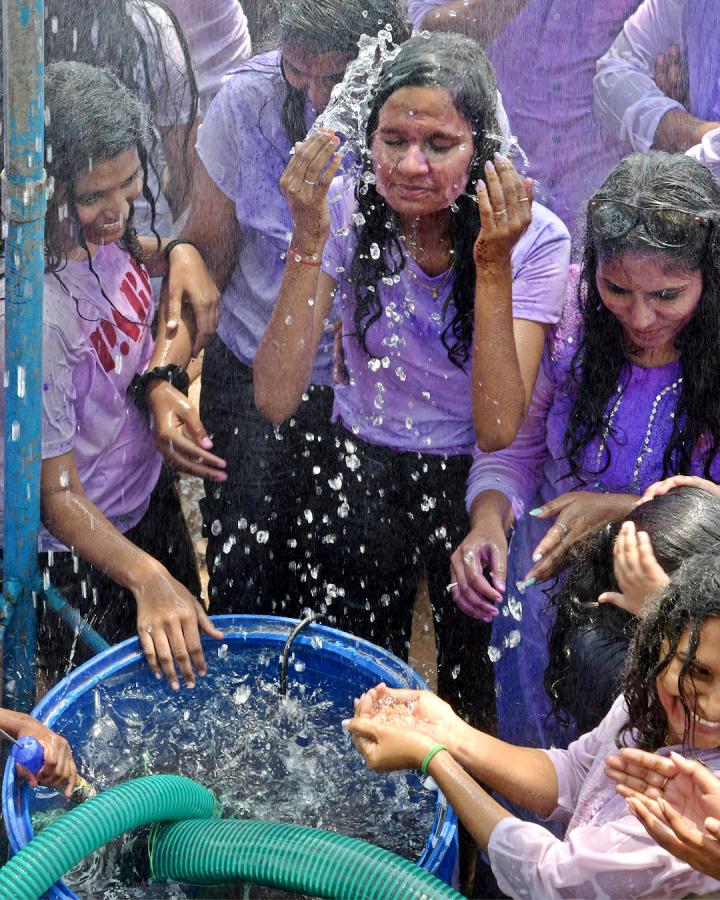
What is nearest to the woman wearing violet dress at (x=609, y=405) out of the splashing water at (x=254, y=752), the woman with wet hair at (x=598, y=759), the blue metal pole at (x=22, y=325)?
the splashing water at (x=254, y=752)

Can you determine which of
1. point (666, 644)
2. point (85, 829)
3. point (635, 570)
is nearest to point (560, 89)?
point (635, 570)

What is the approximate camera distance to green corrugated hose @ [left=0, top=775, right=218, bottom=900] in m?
2.52

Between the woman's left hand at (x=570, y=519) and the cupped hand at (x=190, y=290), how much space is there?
1.39 metres

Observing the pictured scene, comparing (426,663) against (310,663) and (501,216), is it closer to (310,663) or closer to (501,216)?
(310,663)

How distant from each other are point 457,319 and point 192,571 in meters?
1.40

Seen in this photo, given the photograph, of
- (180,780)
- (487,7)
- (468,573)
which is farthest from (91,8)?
(180,780)

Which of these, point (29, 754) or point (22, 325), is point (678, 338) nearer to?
point (22, 325)

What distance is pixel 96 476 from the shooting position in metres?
3.91

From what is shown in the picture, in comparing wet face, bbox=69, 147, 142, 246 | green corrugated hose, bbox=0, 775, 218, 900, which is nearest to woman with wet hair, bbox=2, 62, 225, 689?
wet face, bbox=69, 147, 142, 246

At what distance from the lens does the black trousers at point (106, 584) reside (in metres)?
3.88

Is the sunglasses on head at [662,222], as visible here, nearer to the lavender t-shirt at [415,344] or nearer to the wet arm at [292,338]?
the lavender t-shirt at [415,344]

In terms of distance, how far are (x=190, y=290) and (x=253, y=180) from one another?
1.46 feet

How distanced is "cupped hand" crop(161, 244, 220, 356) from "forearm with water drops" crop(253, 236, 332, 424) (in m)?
0.31

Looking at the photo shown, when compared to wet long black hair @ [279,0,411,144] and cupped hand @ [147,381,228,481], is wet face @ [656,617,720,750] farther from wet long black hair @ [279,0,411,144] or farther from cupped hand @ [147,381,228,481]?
wet long black hair @ [279,0,411,144]
